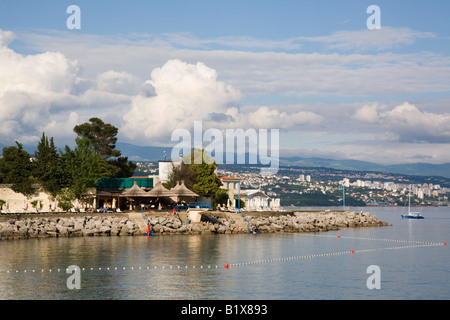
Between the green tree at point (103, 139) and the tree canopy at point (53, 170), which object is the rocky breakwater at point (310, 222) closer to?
the tree canopy at point (53, 170)

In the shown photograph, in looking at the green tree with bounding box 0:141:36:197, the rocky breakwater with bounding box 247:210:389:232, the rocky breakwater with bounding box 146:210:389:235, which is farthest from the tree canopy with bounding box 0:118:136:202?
the rocky breakwater with bounding box 247:210:389:232

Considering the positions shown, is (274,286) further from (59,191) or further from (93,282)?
(59,191)

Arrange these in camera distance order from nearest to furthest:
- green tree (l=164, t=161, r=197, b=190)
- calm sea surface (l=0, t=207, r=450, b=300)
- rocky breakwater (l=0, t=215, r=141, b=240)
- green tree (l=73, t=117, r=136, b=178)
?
Result: calm sea surface (l=0, t=207, r=450, b=300) → rocky breakwater (l=0, t=215, r=141, b=240) → green tree (l=164, t=161, r=197, b=190) → green tree (l=73, t=117, r=136, b=178)

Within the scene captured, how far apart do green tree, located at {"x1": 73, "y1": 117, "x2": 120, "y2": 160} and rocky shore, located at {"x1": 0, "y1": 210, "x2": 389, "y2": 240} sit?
29.0m

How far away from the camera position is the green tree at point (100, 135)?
9419cm

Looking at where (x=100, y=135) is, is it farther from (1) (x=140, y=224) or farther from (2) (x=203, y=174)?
(1) (x=140, y=224)

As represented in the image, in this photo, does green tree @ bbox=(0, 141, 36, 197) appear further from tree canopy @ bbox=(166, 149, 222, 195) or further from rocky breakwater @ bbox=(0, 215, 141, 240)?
tree canopy @ bbox=(166, 149, 222, 195)

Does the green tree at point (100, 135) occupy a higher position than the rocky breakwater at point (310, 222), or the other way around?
the green tree at point (100, 135)

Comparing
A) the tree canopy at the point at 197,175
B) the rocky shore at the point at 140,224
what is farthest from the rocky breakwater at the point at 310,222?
the tree canopy at the point at 197,175

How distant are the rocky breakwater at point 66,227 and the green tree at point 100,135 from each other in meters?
29.5

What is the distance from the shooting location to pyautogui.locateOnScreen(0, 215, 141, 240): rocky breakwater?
194ft

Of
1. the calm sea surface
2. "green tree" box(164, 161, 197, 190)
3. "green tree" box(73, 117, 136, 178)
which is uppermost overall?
"green tree" box(73, 117, 136, 178)

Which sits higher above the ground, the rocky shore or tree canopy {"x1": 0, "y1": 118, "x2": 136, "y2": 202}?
tree canopy {"x1": 0, "y1": 118, "x2": 136, "y2": 202}
